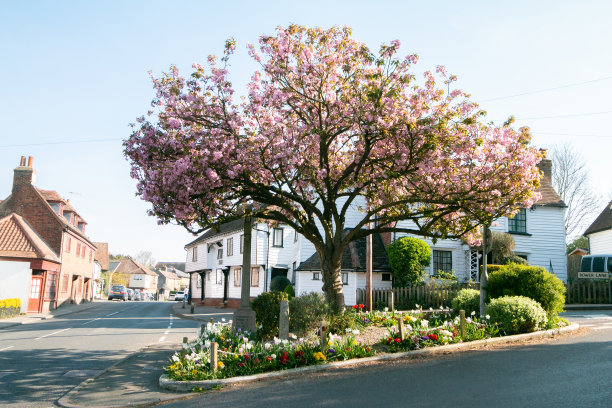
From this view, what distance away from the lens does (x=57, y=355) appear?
45.3ft

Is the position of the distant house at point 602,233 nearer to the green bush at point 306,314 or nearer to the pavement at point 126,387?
the green bush at point 306,314

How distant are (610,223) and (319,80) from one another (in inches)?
1278

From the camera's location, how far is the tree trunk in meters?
13.6

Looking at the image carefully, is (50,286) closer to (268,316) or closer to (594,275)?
(268,316)

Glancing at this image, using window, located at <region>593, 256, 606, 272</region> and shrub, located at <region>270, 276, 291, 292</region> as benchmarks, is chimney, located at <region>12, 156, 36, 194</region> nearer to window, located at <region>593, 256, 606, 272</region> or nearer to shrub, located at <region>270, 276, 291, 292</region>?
shrub, located at <region>270, 276, 291, 292</region>

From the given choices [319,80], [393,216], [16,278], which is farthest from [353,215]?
[16,278]

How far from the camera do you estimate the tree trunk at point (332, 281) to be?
1355 cm

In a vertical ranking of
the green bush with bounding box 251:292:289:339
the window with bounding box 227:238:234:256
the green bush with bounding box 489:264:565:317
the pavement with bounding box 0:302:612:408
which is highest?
the window with bounding box 227:238:234:256

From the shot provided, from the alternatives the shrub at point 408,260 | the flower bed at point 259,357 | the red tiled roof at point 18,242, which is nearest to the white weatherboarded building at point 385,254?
the shrub at point 408,260

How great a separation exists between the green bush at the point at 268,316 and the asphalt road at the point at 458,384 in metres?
3.91

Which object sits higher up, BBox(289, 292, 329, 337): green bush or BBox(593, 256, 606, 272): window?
BBox(593, 256, 606, 272): window

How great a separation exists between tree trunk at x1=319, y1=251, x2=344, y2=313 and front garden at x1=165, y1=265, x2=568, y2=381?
1.27 ft

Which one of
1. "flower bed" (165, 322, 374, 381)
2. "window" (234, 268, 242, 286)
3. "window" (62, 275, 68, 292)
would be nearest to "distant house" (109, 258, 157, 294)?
"window" (62, 275, 68, 292)

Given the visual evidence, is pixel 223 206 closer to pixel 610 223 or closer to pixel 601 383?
pixel 601 383
